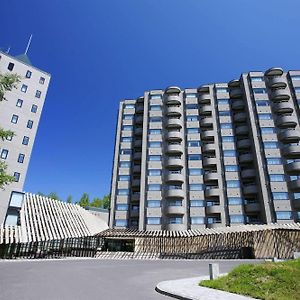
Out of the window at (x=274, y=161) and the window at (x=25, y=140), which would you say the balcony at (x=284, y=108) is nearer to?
the window at (x=274, y=161)

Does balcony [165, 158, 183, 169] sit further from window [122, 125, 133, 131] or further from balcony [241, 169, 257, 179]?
window [122, 125, 133, 131]

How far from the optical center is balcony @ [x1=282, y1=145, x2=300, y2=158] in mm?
45219

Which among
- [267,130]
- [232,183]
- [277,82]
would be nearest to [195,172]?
[232,183]

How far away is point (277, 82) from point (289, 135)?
43.3ft

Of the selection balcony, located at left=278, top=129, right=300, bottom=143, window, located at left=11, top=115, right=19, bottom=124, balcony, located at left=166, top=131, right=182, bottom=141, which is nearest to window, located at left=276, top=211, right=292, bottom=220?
balcony, located at left=278, top=129, right=300, bottom=143

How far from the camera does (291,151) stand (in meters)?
45.3

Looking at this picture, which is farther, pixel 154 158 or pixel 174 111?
pixel 174 111

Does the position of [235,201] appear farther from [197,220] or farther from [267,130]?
[267,130]

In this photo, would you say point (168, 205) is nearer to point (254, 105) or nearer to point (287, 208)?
point (287, 208)

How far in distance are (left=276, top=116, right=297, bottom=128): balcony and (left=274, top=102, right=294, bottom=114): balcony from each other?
1658mm

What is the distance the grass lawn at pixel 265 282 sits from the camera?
862cm

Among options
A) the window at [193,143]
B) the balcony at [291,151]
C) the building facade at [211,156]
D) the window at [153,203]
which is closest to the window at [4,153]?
the building facade at [211,156]

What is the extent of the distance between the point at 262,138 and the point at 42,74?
42616 millimetres

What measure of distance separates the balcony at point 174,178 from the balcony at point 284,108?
24287 millimetres
